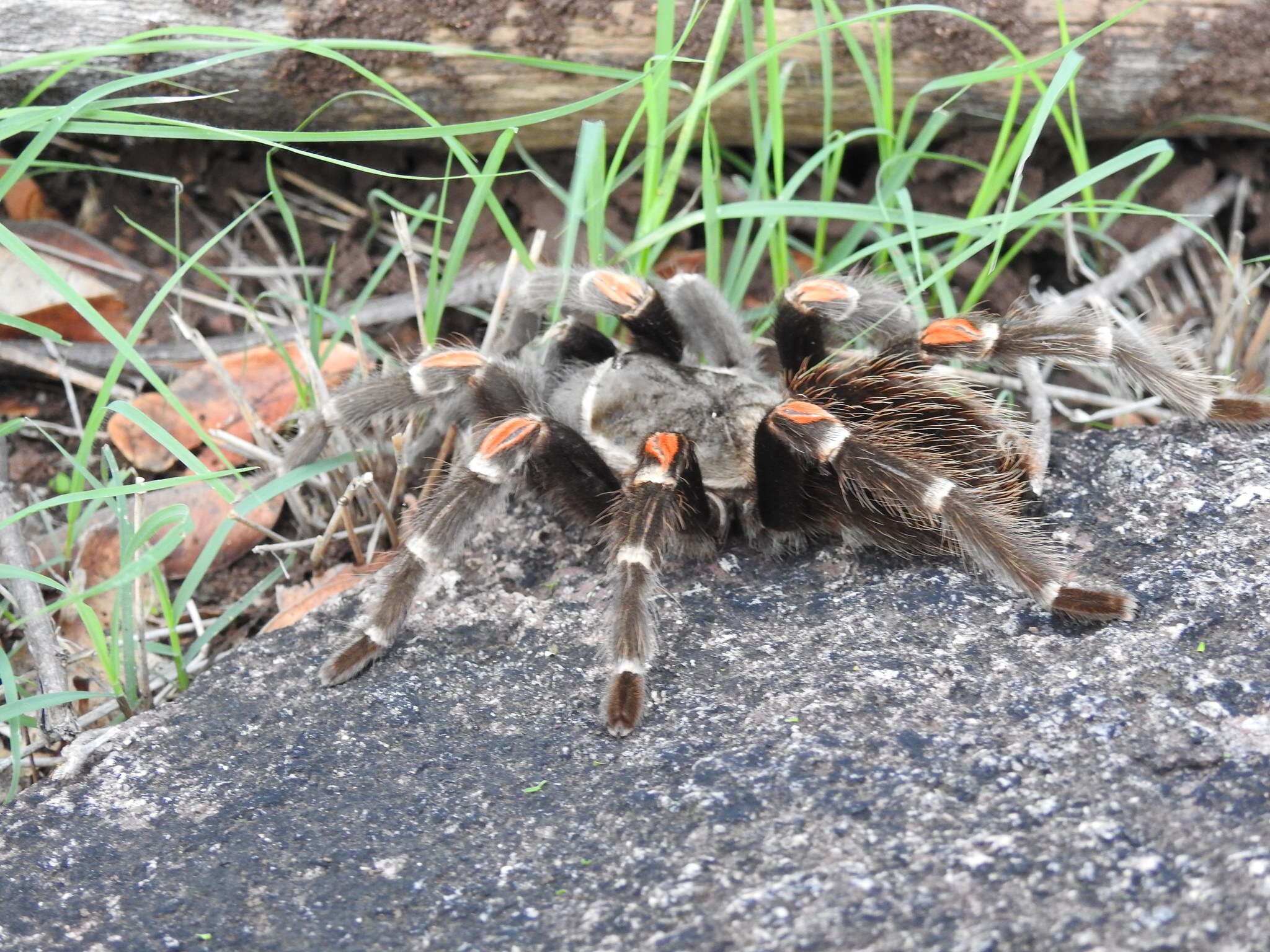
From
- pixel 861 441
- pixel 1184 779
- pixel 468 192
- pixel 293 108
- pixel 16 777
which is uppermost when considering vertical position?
pixel 293 108

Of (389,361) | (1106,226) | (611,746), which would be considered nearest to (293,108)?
(389,361)

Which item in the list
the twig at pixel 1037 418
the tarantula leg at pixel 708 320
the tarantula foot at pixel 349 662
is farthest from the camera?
the tarantula leg at pixel 708 320

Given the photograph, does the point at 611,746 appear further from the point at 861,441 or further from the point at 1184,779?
the point at 1184,779

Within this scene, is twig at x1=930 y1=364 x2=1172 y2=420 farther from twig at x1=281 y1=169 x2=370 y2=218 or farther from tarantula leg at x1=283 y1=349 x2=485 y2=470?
twig at x1=281 y1=169 x2=370 y2=218

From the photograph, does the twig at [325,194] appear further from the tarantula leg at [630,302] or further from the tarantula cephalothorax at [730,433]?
the tarantula leg at [630,302]

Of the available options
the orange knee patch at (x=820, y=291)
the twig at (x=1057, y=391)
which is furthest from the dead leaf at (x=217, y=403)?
the twig at (x=1057, y=391)

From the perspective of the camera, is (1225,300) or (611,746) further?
(1225,300)

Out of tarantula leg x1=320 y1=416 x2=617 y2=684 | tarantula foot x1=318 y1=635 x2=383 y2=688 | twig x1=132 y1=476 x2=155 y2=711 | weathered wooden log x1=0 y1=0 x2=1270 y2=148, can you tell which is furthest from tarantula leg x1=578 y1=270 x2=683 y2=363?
twig x1=132 y1=476 x2=155 y2=711

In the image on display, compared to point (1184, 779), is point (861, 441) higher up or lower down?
higher up
